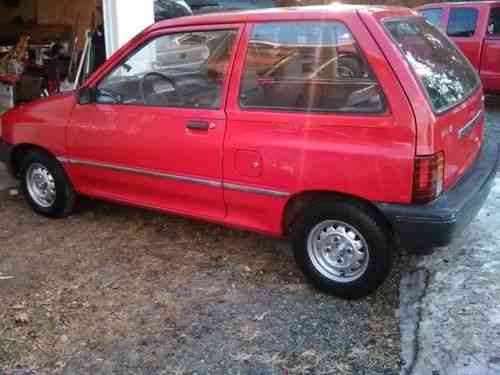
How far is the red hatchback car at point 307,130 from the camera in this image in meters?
3.05

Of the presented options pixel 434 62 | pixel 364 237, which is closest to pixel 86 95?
pixel 364 237

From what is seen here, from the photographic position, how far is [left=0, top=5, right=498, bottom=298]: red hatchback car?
3.05 meters

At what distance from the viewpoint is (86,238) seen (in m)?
4.48

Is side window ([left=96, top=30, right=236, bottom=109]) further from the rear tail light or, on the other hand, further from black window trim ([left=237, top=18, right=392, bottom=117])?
the rear tail light

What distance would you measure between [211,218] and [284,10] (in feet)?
4.64

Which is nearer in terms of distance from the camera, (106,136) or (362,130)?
(362,130)

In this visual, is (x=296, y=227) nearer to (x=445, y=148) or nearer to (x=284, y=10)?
(x=445, y=148)

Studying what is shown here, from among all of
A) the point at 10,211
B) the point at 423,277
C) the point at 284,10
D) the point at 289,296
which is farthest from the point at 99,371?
the point at 10,211

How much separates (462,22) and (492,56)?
870 mm

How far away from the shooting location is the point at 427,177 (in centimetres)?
298

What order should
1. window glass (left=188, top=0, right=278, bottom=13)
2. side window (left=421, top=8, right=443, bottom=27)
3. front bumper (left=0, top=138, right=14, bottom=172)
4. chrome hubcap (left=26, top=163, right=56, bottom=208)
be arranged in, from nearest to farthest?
chrome hubcap (left=26, top=163, right=56, bottom=208) < front bumper (left=0, top=138, right=14, bottom=172) < side window (left=421, top=8, right=443, bottom=27) < window glass (left=188, top=0, right=278, bottom=13)

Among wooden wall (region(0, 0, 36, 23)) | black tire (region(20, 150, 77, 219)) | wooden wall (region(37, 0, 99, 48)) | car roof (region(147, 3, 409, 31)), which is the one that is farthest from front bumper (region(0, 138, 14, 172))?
wooden wall (region(0, 0, 36, 23))

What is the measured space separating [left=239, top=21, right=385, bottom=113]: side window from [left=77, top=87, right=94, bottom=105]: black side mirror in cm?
132

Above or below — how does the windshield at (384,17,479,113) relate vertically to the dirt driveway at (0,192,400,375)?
above
